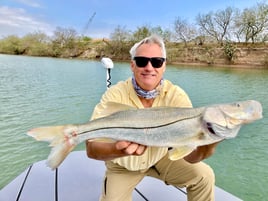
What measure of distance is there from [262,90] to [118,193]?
15.4 meters

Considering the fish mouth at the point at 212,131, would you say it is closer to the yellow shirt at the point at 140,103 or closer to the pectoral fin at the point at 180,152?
the pectoral fin at the point at 180,152

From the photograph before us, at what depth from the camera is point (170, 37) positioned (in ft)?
142

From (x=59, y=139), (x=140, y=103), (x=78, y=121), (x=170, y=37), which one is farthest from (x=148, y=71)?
(x=170, y=37)

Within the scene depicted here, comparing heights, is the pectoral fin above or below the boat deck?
above

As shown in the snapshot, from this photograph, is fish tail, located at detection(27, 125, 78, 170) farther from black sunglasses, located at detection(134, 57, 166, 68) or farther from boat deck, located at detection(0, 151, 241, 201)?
boat deck, located at detection(0, 151, 241, 201)

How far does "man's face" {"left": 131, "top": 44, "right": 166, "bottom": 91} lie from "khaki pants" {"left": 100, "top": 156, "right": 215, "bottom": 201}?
602 millimetres

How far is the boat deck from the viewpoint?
8.37ft

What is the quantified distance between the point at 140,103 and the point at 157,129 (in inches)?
23.4

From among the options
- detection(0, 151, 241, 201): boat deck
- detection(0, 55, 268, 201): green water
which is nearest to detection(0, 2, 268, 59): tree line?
detection(0, 55, 268, 201): green water

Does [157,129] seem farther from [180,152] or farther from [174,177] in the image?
[174,177]

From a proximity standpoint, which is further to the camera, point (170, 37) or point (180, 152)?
point (170, 37)

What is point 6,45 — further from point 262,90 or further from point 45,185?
point 45,185

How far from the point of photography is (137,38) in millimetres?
43844

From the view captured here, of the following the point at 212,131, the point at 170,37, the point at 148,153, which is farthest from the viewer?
the point at 170,37
